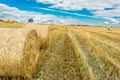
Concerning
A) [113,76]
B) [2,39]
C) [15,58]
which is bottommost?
[113,76]

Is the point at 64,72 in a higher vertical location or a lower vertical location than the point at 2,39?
lower

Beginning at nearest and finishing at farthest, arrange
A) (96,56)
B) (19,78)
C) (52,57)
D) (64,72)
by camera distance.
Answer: (19,78) → (64,72) → (52,57) → (96,56)

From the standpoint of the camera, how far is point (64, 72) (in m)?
9.31

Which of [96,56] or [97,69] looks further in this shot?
[96,56]

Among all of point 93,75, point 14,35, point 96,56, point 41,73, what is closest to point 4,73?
point 41,73

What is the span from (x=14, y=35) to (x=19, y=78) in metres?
2.18

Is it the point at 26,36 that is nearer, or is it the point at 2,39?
the point at 2,39

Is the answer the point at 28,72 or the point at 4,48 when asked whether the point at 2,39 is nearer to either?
the point at 4,48

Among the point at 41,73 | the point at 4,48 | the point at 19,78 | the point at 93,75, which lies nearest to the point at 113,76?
the point at 93,75

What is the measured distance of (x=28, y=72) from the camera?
348 inches

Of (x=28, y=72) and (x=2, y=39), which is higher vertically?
(x=2, y=39)

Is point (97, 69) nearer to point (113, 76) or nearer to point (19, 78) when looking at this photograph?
point (113, 76)

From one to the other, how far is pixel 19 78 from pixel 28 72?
390 mm

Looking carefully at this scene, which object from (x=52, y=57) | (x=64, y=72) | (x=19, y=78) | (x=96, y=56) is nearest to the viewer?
(x=19, y=78)
